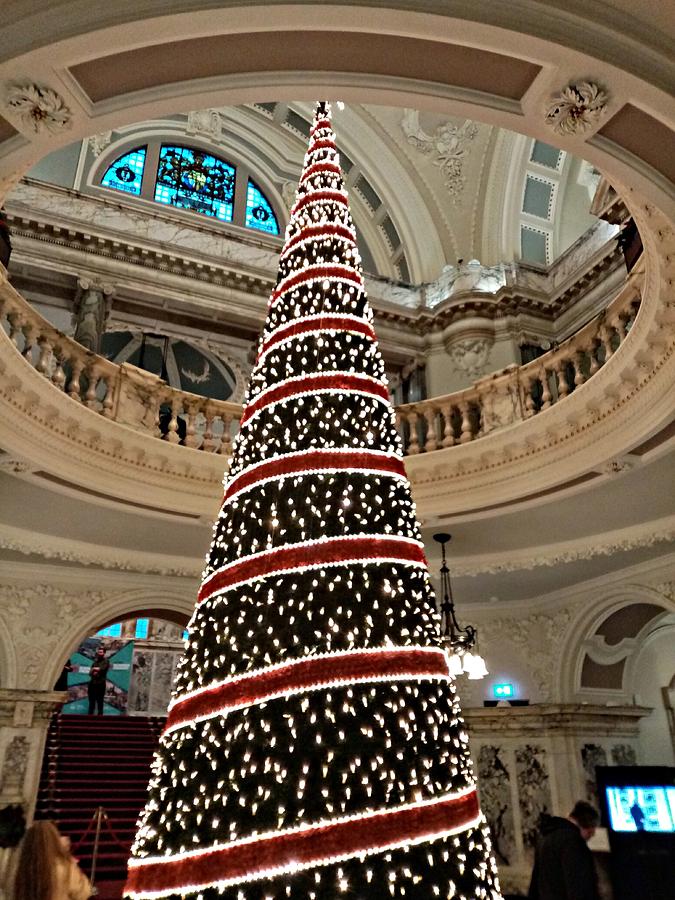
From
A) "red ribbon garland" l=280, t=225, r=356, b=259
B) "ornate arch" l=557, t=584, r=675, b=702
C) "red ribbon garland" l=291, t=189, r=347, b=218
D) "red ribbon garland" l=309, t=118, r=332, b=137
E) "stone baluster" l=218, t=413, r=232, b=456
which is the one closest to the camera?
"red ribbon garland" l=280, t=225, r=356, b=259

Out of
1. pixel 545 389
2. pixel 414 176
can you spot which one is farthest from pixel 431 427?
pixel 414 176

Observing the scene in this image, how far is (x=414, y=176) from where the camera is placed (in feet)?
48.8

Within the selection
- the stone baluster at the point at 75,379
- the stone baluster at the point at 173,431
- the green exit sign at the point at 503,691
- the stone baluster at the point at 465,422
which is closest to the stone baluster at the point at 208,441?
the stone baluster at the point at 173,431

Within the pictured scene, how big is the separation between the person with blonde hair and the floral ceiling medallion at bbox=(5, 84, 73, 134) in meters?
3.47

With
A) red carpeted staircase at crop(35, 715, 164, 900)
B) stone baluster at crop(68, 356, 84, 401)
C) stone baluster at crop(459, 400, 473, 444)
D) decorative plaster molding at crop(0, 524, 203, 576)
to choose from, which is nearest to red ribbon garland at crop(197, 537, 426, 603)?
stone baluster at crop(68, 356, 84, 401)

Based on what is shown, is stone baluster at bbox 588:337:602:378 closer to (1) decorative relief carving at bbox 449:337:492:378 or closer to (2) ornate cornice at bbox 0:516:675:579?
(2) ornate cornice at bbox 0:516:675:579

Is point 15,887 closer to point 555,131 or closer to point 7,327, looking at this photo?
point 555,131

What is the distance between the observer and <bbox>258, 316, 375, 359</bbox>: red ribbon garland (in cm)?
367

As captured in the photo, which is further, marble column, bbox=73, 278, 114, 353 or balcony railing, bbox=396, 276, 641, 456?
marble column, bbox=73, 278, 114, 353

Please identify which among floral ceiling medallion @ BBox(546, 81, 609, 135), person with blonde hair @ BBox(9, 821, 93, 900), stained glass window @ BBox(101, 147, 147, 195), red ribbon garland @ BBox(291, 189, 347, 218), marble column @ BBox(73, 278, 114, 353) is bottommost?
person with blonde hair @ BBox(9, 821, 93, 900)

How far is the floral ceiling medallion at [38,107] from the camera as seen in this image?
3266 mm

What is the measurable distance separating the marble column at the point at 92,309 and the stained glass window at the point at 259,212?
4.26m

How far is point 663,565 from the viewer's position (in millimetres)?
9242

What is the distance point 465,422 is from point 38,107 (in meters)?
6.52
